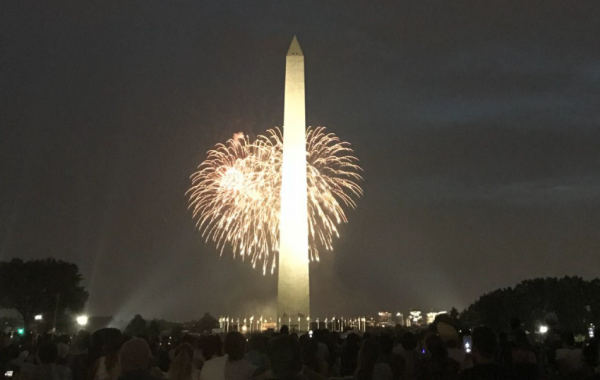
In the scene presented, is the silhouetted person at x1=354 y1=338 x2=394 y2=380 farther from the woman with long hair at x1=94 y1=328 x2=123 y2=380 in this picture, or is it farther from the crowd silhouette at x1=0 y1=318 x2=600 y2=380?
the woman with long hair at x1=94 y1=328 x2=123 y2=380

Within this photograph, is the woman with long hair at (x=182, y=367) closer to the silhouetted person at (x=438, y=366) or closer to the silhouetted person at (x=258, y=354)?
the silhouetted person at (x=258, y=354)

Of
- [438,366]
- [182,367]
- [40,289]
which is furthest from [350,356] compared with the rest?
[40,289]

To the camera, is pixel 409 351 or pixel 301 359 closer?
pixel 301 359

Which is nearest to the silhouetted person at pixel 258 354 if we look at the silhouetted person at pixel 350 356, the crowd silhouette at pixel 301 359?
the crowd silhouette at pixel 301 359

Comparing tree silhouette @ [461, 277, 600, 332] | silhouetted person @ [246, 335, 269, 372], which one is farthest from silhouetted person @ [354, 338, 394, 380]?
tree silhouette @ [461, 277, 600, 332]

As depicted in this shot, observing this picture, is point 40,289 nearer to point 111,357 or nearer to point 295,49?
point 295,49

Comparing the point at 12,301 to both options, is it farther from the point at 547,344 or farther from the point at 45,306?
the point at 547,344

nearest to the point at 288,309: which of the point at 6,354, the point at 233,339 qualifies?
the point at 6,354
